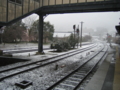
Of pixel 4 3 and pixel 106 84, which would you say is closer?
pixel 106 84

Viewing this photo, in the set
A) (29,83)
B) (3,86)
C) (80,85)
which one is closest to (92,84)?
(80,85)

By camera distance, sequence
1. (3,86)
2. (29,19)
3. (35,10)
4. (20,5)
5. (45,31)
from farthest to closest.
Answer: (29,19)
(45,31)
(35,10)
(20,5)
(3,86)

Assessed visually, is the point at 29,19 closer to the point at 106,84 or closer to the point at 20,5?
the point at 20,5

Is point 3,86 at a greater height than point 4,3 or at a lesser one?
lesser

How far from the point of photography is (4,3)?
53.1 ft

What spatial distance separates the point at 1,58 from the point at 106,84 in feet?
42.2

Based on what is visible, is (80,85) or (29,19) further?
(29,19)

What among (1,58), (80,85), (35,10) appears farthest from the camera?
(35,10)

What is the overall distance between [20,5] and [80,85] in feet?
49.2

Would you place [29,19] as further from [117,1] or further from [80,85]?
[80,85]

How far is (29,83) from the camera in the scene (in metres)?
7.23

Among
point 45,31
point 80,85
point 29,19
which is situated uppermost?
point 29,19

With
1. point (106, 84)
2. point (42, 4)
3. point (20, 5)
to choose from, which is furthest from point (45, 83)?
point (42, 4)

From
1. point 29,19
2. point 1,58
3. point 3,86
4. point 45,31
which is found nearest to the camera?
point 3,86
